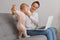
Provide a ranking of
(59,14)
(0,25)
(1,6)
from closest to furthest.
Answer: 1. (0,25)
2. (59,14)
3. (1,6)

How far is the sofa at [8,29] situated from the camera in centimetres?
171

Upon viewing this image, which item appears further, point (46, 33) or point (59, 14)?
point (59, 14)

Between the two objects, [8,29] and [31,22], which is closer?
[8,29]

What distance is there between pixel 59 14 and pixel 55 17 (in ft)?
0.30

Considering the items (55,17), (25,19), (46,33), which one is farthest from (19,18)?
(55,17)

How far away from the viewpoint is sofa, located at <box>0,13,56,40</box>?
1.71 metres

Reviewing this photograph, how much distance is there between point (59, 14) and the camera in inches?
105

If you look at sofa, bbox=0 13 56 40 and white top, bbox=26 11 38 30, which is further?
white top, bbox=26 11 38 30

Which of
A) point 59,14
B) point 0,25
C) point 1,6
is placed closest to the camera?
point 0,25

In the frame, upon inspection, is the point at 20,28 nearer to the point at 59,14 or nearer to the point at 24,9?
the point at 24,9

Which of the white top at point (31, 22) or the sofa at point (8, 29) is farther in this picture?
the white top at point (31, 22)

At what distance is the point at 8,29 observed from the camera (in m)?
1.83

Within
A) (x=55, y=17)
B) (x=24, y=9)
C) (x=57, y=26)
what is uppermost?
(x=24, y=9)

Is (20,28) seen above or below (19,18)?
below
